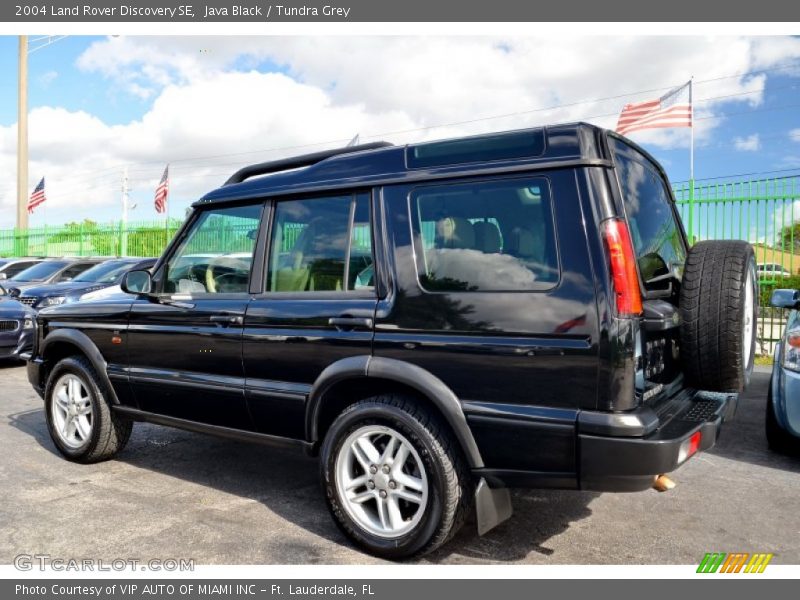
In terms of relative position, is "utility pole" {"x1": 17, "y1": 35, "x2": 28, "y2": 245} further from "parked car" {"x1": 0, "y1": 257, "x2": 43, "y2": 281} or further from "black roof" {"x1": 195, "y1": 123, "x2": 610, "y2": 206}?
"black roof" {"x1": 195, "y1": 123, "x2": 610, "y2": 206}

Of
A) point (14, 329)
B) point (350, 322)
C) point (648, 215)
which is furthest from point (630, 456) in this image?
point (14, 329)

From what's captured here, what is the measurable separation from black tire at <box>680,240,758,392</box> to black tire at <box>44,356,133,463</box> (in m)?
3.67

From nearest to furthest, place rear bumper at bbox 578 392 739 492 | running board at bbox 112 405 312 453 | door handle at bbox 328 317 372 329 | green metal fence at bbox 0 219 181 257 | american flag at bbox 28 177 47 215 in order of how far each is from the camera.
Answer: rear bumper at bbox 578 392 739 492 < door handle at bbox 328 317 372 329 < running board at bbox 112 405 312 453 < green metal fence at bbox 0 219 181 257 < american flag at bbox 28 177 47 215

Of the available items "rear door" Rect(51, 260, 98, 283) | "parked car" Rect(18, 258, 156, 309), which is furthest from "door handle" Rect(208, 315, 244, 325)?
"rear door" Rect(51, 260, 98, 283)

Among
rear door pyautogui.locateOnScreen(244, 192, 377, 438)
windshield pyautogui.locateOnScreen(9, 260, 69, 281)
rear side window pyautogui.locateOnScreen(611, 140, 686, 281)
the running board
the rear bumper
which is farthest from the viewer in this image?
windshield pyautogui.locateOnScreen(9, 260, 69, 281)

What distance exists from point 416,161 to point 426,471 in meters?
1.48

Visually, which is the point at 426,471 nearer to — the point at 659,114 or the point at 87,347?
the point at 87,347

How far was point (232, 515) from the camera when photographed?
12.6 ft

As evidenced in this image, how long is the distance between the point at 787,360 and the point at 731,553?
194 centimetres

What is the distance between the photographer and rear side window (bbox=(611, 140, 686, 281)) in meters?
3.13

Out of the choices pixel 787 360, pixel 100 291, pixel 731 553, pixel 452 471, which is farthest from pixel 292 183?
pixel 100 291

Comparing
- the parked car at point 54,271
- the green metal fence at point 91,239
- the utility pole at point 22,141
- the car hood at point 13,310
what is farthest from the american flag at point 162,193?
the car hood at point 13,310

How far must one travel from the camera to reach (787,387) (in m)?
4.61
